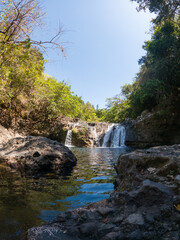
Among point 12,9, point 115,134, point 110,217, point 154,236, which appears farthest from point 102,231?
point 115,134

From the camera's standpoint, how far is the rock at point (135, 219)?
1317 mm

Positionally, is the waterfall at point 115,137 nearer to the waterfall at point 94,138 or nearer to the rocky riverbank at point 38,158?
the waterfall at point 94,138

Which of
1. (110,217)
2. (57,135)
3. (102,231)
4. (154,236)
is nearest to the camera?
(154,236)

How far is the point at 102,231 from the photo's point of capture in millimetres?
1312

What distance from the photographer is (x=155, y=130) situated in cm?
1448

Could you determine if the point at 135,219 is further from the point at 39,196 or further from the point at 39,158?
the point at 39,158

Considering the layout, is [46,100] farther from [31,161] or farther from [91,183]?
[91,183]

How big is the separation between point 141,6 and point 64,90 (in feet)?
36.6

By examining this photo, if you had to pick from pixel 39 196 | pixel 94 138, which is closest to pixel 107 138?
pixel 94 138

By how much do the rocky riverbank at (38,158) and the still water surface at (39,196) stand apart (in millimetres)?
439

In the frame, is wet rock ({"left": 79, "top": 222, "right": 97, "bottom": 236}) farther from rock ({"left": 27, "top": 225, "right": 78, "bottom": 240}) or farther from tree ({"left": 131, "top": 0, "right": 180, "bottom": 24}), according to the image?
tree ({"left": 131, "top": 0, "right": 180, "bottom": 24})

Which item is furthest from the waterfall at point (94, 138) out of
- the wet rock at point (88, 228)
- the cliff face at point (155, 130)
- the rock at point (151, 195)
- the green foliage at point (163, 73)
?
the wet rock at point (88, 228)

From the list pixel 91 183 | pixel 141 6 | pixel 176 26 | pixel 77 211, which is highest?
pixel 141 6

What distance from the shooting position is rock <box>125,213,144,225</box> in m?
1.32
